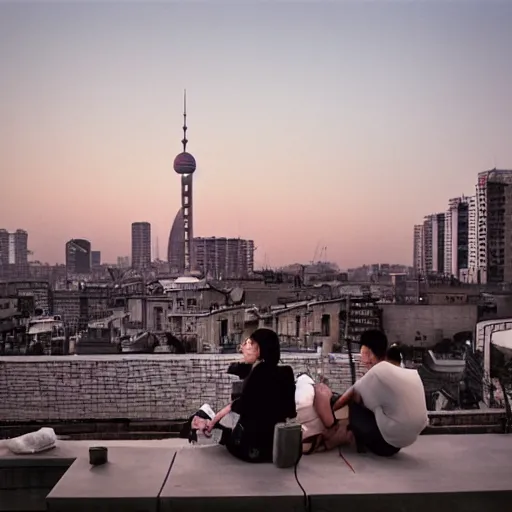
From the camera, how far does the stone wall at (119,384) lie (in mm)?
4461

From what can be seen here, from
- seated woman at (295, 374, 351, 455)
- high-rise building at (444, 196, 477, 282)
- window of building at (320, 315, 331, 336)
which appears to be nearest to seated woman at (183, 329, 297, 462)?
seated woman at (295, 374, 351, 455)

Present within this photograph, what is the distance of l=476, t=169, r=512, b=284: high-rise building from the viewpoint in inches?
183

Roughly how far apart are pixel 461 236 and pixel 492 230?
0.23 meters

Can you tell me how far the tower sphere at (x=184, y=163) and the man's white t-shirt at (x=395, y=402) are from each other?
94.4 inches

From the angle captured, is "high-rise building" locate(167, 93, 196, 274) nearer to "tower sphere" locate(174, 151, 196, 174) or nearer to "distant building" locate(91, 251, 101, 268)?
"tower sphere" locate(174, 151, 196, 174)

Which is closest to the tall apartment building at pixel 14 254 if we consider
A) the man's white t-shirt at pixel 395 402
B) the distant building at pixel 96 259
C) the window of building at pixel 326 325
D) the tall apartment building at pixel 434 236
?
the distant building at pixel 96 259

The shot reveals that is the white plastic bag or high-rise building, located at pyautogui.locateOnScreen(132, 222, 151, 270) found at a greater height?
high-rise building, located at pyautogui.locateOnScreen(132, 222, 151, 270)

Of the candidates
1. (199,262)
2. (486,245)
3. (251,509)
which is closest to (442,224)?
(486,245)

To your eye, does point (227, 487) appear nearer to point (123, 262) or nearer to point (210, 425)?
point (210, 425)

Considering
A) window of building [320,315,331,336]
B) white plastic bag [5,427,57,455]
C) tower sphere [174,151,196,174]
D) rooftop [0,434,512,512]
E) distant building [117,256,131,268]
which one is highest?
tower sphere [174,151,196,174]

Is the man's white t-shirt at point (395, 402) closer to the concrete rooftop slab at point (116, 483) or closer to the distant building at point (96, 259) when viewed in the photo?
the concrete rooftop slab at point (116, 483)

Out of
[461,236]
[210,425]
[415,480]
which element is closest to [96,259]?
[210,425]

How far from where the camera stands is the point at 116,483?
2.60m

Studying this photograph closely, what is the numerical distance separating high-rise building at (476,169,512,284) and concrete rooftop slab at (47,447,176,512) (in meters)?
2.84
